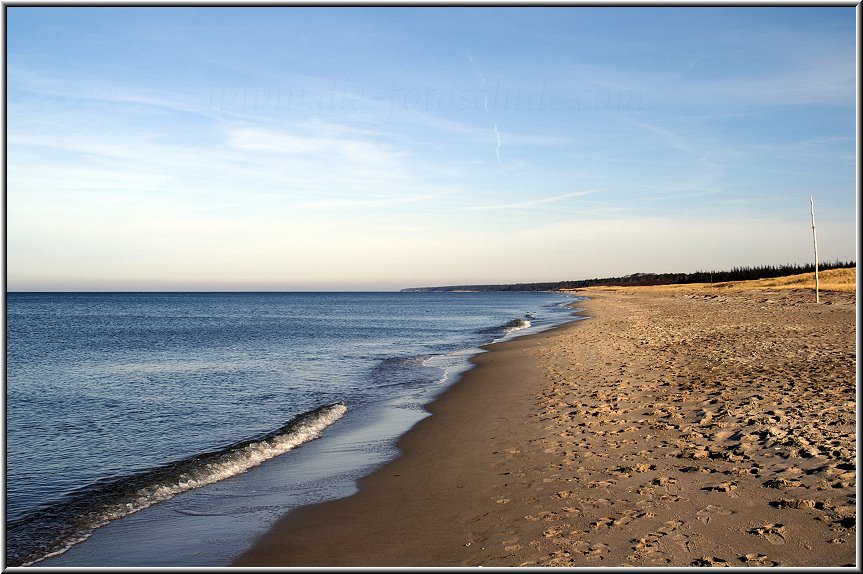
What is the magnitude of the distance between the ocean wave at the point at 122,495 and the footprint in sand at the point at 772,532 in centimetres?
829

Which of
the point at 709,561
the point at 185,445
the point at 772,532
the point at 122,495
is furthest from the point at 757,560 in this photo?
the point at 185,445

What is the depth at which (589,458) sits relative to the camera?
9461mm

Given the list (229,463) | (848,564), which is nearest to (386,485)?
(229,463)

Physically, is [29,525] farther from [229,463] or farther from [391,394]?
[391,394]

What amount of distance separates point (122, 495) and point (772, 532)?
9.20 metres

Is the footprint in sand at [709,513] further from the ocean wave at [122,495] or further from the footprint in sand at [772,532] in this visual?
the ocean wave at [122,495]

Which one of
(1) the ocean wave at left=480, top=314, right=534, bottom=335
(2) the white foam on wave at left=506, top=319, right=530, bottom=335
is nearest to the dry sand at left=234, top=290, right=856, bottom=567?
(1) the ocean wave at left=480, top=314, right=534, bottom=335

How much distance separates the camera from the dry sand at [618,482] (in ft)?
20.5

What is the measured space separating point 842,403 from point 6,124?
46.4 ft

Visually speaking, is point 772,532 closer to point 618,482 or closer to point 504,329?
point 618,482

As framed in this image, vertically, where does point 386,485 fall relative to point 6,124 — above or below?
below

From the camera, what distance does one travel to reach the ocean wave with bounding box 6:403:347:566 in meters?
7.95

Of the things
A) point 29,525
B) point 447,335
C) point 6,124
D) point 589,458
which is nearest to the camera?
point 6,124

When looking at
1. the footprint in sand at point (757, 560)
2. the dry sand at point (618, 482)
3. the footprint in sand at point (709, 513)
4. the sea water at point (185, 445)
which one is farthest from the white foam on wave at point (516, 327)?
the footprint in sand at point (757, 560)
